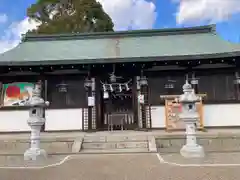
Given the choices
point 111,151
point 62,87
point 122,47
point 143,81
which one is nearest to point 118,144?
point 111,151

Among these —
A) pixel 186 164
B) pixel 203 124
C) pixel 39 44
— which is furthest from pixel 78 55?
pixel 186 164

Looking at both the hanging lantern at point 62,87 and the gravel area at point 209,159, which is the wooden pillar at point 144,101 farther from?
the hanging lantern at point 62,87

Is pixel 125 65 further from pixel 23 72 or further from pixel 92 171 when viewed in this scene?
pixel 92 171

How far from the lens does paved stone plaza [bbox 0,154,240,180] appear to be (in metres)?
4.73

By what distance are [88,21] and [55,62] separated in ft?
43.2

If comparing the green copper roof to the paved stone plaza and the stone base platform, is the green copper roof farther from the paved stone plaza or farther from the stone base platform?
the paved stone plaza

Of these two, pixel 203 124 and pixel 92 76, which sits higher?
pixel 92 76

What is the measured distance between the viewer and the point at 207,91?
963 cm

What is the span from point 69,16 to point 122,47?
1169 cm

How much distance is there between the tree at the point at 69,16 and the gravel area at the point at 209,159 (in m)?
16.6

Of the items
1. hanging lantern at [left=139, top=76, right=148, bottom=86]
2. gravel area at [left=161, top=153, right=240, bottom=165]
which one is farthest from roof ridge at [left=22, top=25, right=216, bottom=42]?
gravel area at [left=161, top=153, right=240, bottom=165]

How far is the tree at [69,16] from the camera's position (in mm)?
20625

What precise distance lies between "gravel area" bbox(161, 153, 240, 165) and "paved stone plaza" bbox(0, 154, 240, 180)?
1.57ft

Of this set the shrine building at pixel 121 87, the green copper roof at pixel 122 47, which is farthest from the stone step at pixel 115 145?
the green copper roof at pixel 122 47
